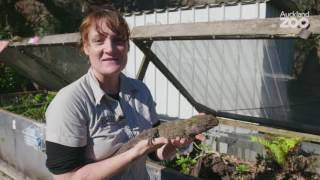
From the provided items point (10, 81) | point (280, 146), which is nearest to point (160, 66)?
point (280, 146)

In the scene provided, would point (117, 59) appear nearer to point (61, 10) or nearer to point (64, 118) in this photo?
point (64, 118)

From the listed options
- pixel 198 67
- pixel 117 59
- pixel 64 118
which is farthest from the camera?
pixel 198 67

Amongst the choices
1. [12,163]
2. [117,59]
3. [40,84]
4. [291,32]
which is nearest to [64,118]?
[117,59]

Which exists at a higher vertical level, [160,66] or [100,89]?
[100,89]

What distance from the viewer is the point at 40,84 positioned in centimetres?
782

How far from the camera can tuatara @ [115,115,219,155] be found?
2137mm

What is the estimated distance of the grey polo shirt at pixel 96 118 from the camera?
208 cm

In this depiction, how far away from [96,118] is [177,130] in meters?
0.39

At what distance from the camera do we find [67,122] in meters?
2.07

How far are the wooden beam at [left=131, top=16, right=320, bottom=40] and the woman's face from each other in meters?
1.20

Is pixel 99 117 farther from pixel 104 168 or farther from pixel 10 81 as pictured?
pixel 10 81

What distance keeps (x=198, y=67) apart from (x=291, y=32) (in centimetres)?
238

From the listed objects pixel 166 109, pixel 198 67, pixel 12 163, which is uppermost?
pixel 198 67

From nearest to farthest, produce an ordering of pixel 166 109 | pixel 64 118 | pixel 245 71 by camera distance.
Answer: pixel 64 118, pixel 245 71, pixel 166 109
